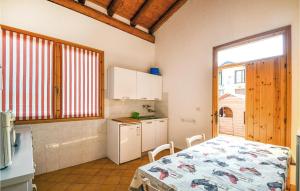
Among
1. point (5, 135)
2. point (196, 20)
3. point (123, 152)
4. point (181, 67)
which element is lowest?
point (123, 152)

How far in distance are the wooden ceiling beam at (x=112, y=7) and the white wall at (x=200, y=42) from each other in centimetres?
146

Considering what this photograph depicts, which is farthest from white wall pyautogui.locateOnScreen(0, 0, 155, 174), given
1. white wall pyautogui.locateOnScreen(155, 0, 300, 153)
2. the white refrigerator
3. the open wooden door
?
the open wooden door

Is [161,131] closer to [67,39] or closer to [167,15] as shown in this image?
[67,39]

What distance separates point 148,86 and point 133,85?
1.53ft

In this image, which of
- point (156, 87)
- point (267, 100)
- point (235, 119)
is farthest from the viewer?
point (235, 119)

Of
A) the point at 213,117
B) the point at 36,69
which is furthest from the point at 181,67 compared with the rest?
the point at 36,69

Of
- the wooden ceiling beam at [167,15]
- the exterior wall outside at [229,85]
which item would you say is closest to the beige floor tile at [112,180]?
the wooden ceiling beam at [167,15]

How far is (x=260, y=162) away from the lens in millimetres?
1320

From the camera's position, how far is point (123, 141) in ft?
9.58

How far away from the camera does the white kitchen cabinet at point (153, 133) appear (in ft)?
11.1

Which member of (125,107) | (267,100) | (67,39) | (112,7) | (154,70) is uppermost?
(112,7)

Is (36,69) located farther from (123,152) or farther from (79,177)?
(123,152)

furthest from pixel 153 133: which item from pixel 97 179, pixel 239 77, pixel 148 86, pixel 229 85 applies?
pixel 239 77

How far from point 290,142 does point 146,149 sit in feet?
8.42
